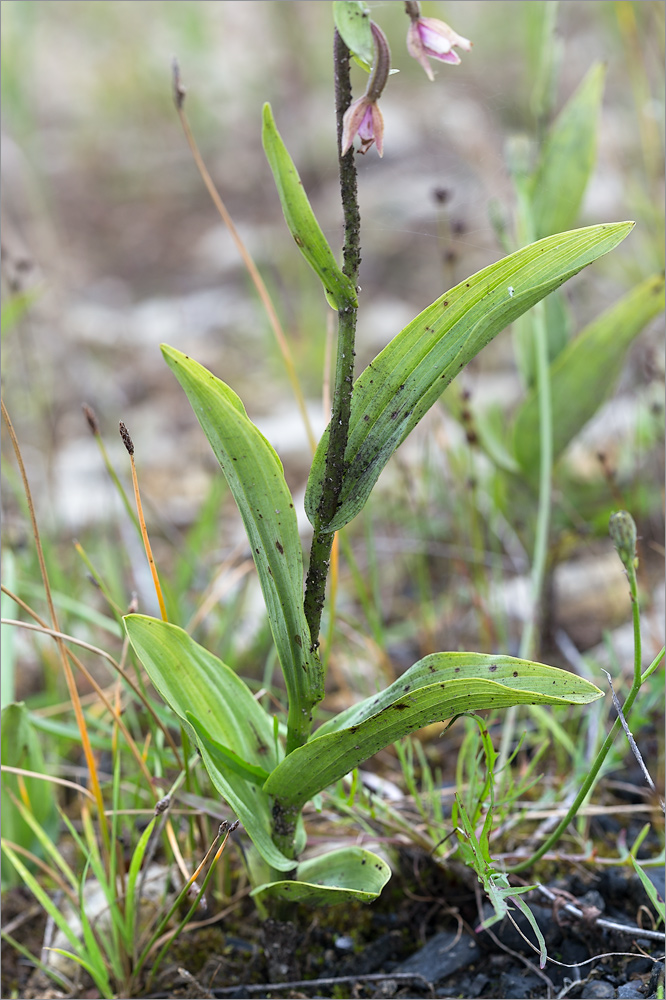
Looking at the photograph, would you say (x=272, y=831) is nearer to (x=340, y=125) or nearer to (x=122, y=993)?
(x=122, y=993)

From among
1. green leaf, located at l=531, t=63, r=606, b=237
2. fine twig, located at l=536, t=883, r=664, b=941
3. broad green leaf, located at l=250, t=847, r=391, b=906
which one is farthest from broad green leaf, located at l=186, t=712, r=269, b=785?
green leaf, located at l=531, t=63, r=606, b=237

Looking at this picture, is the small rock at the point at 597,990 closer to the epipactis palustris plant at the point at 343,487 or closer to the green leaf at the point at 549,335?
the epipactis palustris plant at the point at 343,487

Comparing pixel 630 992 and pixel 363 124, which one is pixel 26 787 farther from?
pixel 363 124

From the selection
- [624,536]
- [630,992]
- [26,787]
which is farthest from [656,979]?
[26,787]

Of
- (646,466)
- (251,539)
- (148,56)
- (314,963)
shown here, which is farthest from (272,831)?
(148,56)

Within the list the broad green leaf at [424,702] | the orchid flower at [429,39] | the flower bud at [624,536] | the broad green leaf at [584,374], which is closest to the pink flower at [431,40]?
the orchid flower at [429,39]

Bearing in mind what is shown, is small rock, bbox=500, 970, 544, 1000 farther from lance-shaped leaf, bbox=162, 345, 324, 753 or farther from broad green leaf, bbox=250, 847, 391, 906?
lance-shaped leaf, bbox=162, 345, 324, 753

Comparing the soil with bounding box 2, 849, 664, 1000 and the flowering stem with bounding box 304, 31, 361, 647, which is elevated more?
the flowering stem with bounding box 304, 31, 361, 647
